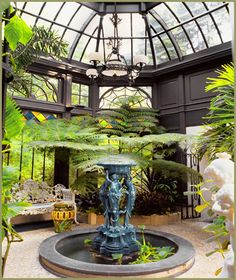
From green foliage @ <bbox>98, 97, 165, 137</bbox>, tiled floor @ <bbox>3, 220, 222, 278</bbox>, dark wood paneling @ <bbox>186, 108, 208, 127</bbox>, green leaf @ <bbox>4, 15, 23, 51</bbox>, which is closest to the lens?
green leaf @ <bbox>4, 15, 23, 51</bbox>

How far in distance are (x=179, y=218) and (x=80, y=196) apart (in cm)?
212

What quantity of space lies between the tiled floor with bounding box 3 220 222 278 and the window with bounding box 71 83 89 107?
135 inches

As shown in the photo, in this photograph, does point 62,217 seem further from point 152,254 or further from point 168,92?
point 168,92

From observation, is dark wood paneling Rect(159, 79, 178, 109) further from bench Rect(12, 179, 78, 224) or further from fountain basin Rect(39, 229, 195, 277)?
fountain basin Rect(39, 229, 195, 277)

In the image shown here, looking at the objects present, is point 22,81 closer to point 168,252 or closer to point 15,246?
point 15,246

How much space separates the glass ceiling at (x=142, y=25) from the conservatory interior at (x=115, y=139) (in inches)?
1.0

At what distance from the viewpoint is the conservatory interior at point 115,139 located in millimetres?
3004

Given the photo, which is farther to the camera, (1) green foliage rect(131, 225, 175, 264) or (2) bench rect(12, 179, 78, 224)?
(2) bench rect(12, 179, 78, 224)

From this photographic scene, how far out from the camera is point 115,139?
4766 millimetres

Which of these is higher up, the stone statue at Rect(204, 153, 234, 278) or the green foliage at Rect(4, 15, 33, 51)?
the green foliage at Rect(4, 15, 33, 51)

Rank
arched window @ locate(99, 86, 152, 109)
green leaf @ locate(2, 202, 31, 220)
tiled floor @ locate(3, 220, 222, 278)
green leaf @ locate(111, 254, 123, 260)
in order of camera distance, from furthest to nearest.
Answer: arched window @ locate(99, 86, 152, 109)
green leaf @ locate(111, 254, 123, 260)
tiled floor @ locate(3, 220, 222, 278)
green leaf @ locate(2, 202, 31, 220)

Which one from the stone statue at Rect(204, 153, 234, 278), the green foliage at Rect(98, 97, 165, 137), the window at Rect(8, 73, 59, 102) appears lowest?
the stone statue at Rect(204, 153, 234, 278)

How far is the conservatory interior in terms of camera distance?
3004 mm

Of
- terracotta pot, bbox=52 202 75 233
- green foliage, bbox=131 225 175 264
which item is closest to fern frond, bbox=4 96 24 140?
green foliage, bbox=131 225 175 264
